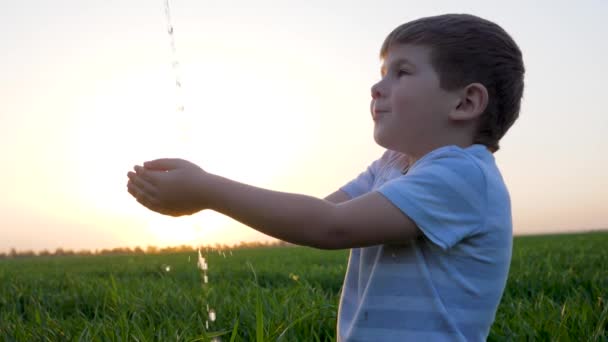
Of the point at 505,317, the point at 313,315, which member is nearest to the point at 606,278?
the point at 505,317

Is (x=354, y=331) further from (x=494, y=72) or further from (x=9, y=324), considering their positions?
(x=9, y=324)

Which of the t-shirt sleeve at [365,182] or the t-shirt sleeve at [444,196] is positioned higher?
the t-shirt sleeve at [365,182]

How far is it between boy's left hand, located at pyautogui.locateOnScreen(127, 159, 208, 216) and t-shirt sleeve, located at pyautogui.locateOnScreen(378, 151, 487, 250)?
43cm

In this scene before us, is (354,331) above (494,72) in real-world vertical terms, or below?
below

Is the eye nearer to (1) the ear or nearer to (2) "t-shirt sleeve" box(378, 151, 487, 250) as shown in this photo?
(1) the ear

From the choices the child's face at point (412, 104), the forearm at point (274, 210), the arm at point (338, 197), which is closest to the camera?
the forearm at point (274, 210)

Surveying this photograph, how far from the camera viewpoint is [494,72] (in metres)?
1.74

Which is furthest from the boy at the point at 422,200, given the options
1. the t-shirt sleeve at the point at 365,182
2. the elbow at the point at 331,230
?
the t-shirt sleeve at the point at 365,182

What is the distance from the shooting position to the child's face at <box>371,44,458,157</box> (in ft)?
5.50

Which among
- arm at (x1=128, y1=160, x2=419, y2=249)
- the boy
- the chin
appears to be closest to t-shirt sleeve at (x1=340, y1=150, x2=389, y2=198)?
the boy

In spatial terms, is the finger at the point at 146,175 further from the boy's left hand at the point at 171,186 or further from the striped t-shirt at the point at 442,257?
the striped t-shirt at the point at 442,257

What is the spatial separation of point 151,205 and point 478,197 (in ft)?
2.58

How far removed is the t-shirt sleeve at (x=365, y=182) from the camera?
2070mm

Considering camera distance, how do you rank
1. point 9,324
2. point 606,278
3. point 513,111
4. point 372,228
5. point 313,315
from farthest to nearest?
point 606,278 → point 9,324 → point 313,315 → point 513,111 → point 372,228
